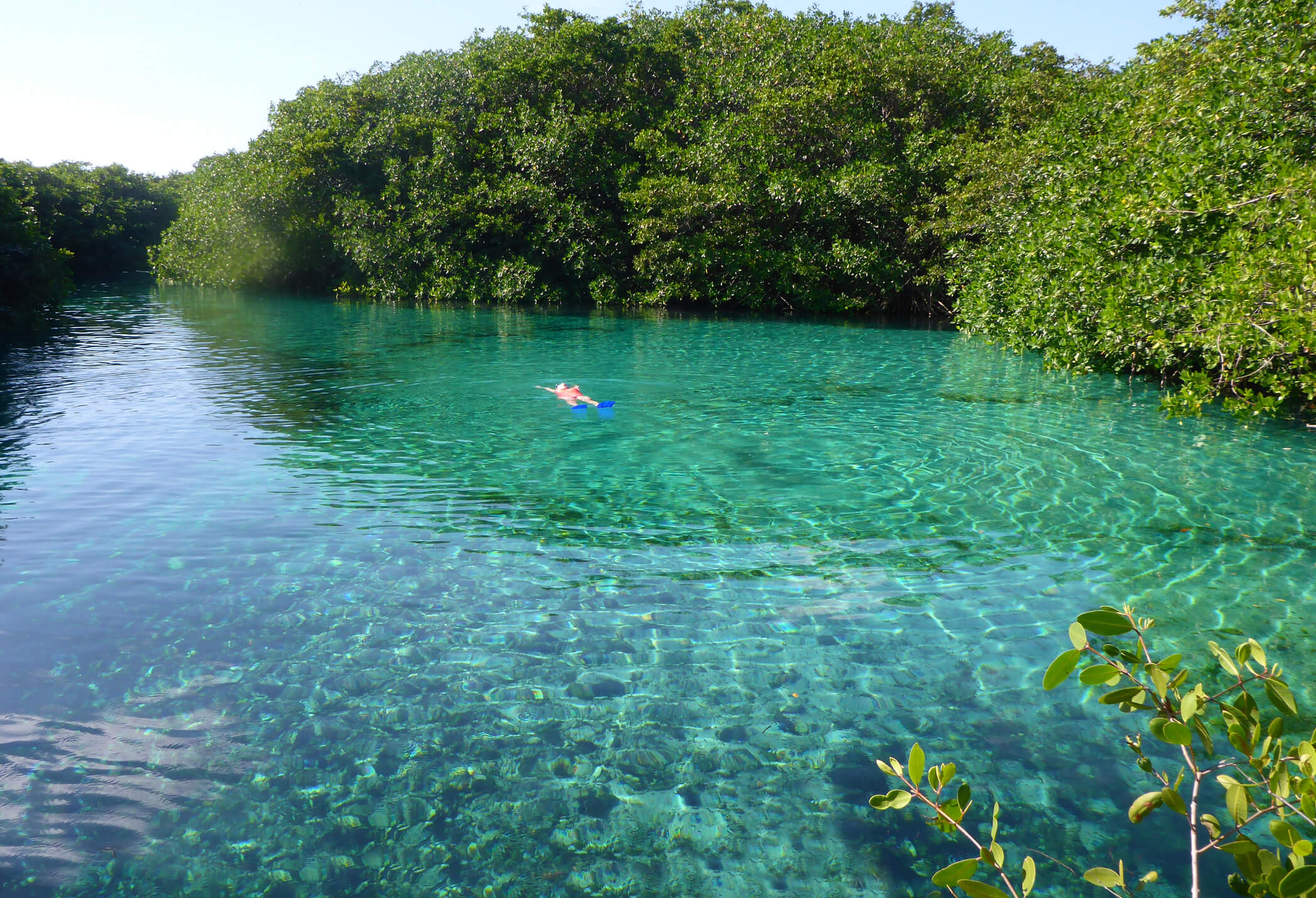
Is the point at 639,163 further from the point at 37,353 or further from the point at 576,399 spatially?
the point at 576,399

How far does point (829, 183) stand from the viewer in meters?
28.2

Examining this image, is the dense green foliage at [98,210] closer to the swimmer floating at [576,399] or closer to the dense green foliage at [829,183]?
the dense green foliage at [829,183]

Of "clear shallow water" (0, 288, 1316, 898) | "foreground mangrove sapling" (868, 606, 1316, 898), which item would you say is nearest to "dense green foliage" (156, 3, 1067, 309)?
"clear shallow water" (0, 288, 1316, 898)

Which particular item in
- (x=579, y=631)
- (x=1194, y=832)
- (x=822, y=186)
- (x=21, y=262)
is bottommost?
(x=579, y=631)

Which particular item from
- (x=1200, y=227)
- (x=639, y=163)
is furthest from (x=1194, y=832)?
(x=639, y=163)

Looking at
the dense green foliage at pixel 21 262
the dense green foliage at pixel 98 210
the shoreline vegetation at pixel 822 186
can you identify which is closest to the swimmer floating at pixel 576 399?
the shoreline vegetation at pixel 822 186

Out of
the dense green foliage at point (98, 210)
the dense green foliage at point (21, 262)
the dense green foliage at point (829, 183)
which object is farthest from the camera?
the dense green foliage at point (98, 210)

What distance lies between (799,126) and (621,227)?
881 centimetres

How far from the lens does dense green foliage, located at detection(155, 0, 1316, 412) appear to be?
1159 centimetres

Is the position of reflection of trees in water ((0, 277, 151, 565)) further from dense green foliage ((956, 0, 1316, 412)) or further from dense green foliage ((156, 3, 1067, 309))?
dense green foliage ((956, 0, 1316, 412))

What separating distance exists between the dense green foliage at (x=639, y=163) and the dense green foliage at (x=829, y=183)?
4.3 inches

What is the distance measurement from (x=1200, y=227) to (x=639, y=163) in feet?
80.6

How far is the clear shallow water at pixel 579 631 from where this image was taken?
3424mm

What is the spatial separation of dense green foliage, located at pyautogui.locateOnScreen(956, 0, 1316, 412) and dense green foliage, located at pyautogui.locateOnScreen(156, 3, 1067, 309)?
11.6 meters
